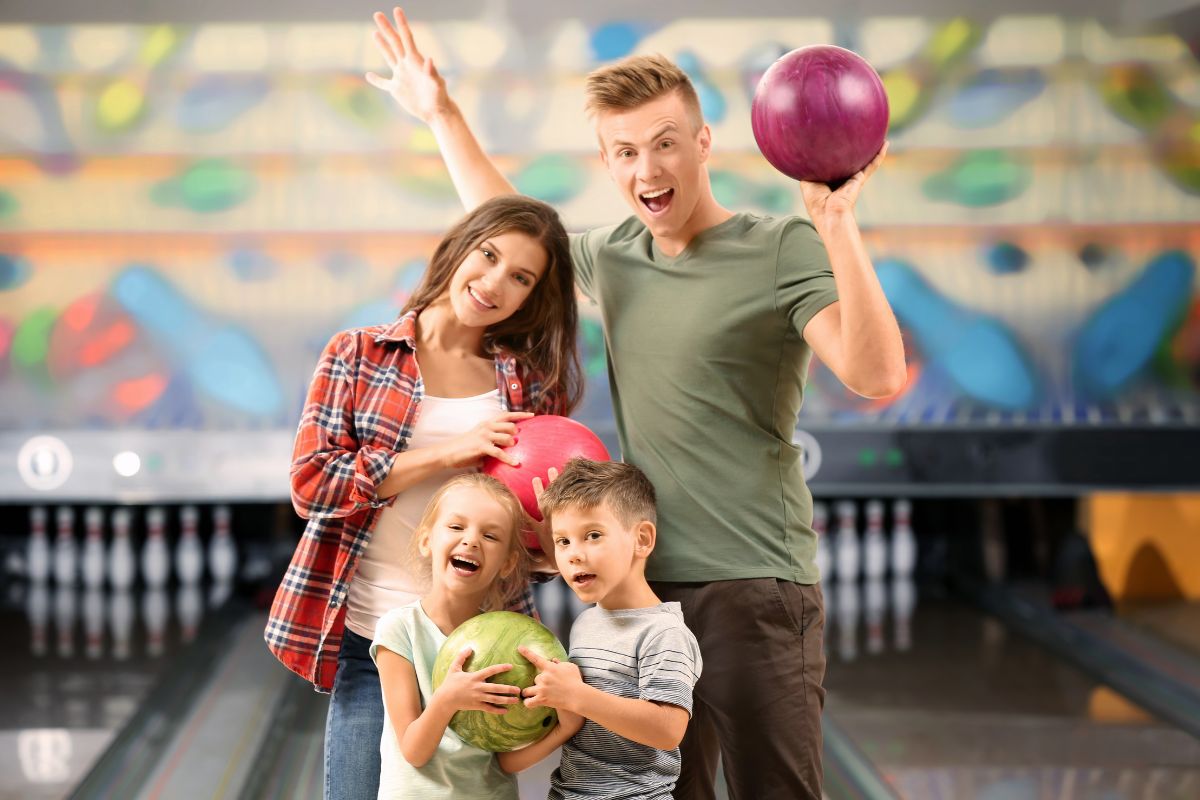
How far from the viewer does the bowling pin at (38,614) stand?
385 centimetres

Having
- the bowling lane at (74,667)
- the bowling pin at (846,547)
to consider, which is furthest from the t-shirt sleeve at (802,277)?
the bowling pin at (846,547)

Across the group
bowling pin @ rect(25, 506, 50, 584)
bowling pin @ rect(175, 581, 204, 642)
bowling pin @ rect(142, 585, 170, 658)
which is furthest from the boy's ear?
bowling pin @ rect(25, 506, 50, 584)

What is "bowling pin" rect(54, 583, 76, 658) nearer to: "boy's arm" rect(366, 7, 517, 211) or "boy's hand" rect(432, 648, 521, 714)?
"boy's arm" rect(366, 7, 517, 211)

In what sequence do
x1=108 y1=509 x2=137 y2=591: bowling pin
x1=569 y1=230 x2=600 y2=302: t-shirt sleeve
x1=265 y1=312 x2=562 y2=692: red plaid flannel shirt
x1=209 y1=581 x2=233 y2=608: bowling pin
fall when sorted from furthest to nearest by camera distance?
x1=108 y1=509 x2=137 y2=591: bowling pin → x1=209 y1=581 x2=233 y2=608: bowling pin → x1=569 y1=230 x2=600 y2=302: t-shirt sleeve → x1=265 y1=312 x2=562 y2=692: red plaid flannel shirt

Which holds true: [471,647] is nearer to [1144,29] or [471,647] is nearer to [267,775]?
[267,775]

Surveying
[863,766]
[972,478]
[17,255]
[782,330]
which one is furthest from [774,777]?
[17,255]

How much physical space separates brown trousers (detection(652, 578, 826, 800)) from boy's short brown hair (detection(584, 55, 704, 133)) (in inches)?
22.0

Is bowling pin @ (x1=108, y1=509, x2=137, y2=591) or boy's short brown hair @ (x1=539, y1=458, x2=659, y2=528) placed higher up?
boy's short brown hair @ (x1=539, y1=458, x2=659, y2=528)

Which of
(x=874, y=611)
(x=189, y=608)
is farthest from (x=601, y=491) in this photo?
(x=189, y=608)

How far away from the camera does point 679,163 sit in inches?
60.6

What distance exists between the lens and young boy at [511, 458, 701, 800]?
138 cm

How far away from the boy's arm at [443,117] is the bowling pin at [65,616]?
2480 millimetres

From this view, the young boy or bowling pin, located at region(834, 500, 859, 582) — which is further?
bowling pin, located at region(834, 500, 859, 582)

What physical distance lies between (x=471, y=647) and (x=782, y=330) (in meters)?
0.52
